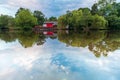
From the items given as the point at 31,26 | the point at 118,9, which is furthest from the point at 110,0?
the point at 31,26

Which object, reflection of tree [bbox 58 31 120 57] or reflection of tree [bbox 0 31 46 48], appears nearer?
reflection of tree [bbox 58 31 120 57]

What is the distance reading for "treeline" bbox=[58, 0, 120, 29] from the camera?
38.0 metres

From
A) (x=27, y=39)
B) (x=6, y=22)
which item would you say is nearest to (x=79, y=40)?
(x=27, y=39)

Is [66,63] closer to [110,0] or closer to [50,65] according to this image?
[50,65]

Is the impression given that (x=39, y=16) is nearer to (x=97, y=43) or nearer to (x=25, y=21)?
(x=25, y=21)

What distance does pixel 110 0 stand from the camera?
154ft

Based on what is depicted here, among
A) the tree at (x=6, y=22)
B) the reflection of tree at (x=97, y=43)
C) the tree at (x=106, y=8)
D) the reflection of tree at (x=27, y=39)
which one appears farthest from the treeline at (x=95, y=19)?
the reflection of tree at (x=97, y=43)

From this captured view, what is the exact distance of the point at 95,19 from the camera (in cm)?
3759

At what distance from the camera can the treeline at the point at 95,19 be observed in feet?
125

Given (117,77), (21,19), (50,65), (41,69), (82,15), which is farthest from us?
(21,19)

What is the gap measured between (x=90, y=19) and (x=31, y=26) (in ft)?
40.3

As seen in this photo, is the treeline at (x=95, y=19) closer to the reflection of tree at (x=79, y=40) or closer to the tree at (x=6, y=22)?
the tree at (x=6, y=22)

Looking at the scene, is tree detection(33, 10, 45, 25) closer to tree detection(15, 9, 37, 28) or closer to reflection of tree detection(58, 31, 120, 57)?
tree detection(15, 9, 37, 28)

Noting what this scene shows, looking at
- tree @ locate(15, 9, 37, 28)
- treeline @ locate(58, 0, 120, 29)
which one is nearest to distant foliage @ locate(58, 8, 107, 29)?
treeline @ locate(58, 0, 120, 29)
